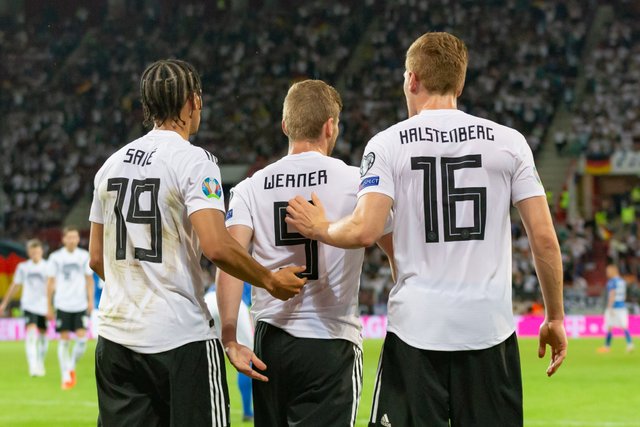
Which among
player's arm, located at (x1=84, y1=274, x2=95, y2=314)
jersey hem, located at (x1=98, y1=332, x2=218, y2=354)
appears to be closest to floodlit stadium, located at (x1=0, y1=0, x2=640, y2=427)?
jersey hem, located at (x1=98, y1=332, x2=218, y2=354)

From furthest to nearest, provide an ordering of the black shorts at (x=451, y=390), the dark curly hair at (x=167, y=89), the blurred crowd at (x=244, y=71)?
the blurred crowd at (x=244, y=71) → the dark curly hair at (x=167, y=89) → the black shorts at (x=451, y=390)

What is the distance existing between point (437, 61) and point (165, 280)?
148cm

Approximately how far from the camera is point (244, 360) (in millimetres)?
4586

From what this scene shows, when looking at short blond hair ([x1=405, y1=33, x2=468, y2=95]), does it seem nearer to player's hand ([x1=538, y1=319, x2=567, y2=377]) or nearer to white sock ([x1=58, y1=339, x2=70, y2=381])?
player's hand ([x1=538, y1=319, x2=567, y2=377])

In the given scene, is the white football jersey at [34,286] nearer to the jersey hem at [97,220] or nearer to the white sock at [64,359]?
the white sock at [64,359]

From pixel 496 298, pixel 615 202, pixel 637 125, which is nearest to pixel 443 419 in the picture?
pixel 496 298

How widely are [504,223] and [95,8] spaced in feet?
129

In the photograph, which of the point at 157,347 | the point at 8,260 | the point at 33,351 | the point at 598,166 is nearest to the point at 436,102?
the point at 157,347

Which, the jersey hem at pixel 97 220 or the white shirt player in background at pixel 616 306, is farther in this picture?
the white shirt player in background at pixel 616 306

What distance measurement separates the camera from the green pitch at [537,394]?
36.4 ft

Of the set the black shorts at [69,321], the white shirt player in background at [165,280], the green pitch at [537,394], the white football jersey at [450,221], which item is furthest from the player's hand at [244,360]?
the black shorts at [69,321]

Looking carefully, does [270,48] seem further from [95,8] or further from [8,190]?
[8,190]

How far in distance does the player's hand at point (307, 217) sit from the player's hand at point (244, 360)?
0.61 m

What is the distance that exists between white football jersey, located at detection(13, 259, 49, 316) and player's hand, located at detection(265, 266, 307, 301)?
1293 cm
